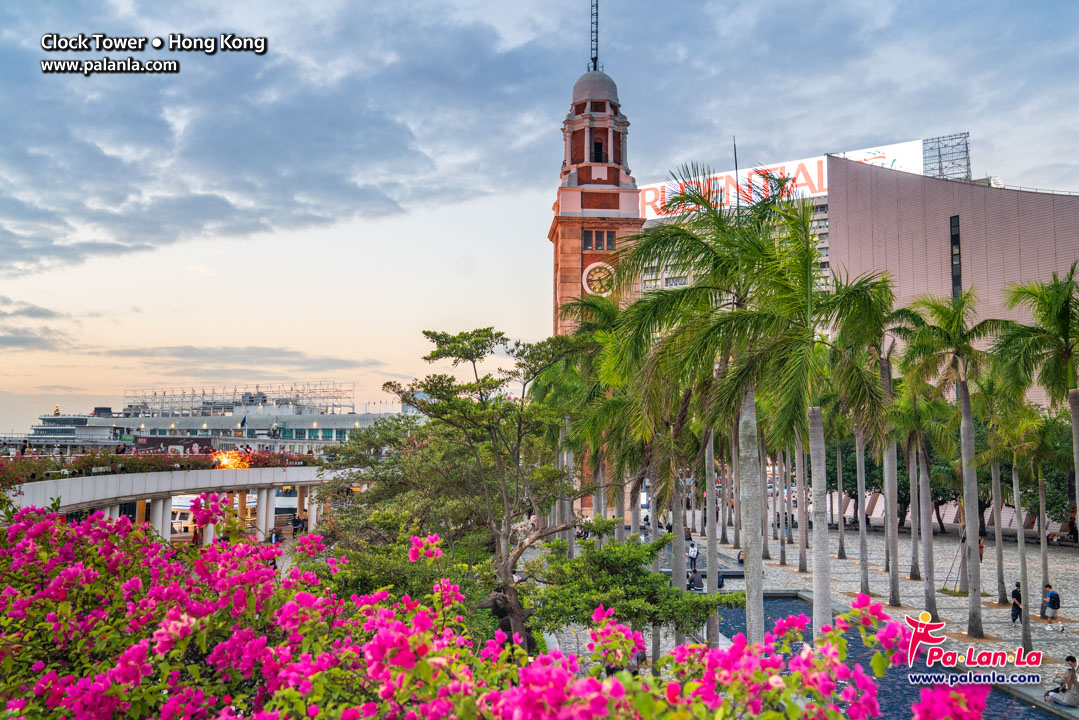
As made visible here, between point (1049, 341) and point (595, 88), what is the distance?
45.0 metres

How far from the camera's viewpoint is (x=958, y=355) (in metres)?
16.9

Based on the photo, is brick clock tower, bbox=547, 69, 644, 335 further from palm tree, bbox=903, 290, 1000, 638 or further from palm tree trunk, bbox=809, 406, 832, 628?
palm tree trunk, bbox=809, 406, 832, 628

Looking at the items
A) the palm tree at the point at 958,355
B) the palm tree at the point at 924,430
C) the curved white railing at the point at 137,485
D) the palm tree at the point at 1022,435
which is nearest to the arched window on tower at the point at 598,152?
the curved white railing at the point at 137,485

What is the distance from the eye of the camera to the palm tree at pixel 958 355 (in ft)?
55.0

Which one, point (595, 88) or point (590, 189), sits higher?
point (595, 88)

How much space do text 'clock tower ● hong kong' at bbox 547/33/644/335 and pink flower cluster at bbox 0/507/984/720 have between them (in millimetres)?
44870

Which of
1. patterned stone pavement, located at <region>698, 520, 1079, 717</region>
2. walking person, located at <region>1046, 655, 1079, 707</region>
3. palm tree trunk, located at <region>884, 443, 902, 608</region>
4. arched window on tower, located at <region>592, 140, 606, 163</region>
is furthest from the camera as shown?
arched window on tower, located at <region>592, 140, 606, 163</region>

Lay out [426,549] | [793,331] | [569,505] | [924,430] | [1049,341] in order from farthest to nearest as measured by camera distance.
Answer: [924,430] < [569,505] < [1049,341] < [793,331] < [426,549]

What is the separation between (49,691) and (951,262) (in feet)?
224

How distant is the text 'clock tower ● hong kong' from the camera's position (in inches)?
2055

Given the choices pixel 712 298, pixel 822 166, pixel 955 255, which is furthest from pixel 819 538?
pixel 822 166

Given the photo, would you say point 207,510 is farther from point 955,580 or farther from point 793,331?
point 955,580

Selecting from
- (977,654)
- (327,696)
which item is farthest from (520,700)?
(977,654)

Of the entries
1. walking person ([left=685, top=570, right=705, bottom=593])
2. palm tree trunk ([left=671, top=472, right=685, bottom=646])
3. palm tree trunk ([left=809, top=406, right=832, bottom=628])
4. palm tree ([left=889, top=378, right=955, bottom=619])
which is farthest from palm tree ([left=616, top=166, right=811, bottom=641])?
walking person ([left=685, top=570, right=705, bottom=593])
